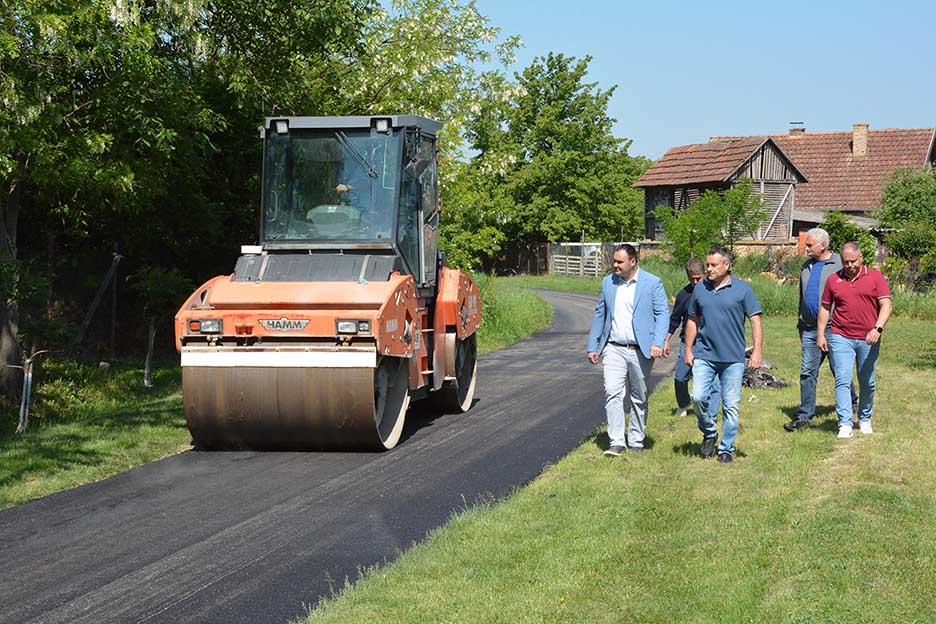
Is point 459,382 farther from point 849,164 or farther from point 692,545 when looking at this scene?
point 849,164

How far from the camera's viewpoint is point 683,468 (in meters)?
10.5

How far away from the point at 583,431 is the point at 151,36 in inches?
249

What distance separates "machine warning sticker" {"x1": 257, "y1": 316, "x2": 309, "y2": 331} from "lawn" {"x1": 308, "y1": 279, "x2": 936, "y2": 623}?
2725 millimetres

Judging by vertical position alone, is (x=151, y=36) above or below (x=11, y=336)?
above

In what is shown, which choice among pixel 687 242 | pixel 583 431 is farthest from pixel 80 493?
pixel 687 242

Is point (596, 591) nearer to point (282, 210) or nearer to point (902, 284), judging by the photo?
point (282, 210)

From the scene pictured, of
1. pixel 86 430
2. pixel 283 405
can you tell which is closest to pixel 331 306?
pixel 283 405

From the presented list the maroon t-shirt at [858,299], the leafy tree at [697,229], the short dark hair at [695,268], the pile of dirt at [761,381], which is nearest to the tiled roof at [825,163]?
the leafy tree at [697,229]

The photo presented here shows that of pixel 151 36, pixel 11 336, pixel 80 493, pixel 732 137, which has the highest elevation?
pixel 732 137

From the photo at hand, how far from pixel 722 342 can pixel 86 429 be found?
7089 millimetres

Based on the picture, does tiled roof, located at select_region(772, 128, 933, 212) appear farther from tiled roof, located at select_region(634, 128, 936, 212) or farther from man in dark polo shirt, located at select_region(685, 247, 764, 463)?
man in dark polo shirt, located at select_region(685, 247, 764, 463)

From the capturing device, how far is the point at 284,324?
37.7 ft

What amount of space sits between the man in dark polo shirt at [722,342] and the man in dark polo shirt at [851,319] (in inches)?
52.7

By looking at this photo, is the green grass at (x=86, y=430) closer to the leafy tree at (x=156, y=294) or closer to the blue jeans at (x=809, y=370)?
the leafy tree at (x=156, y=294)
